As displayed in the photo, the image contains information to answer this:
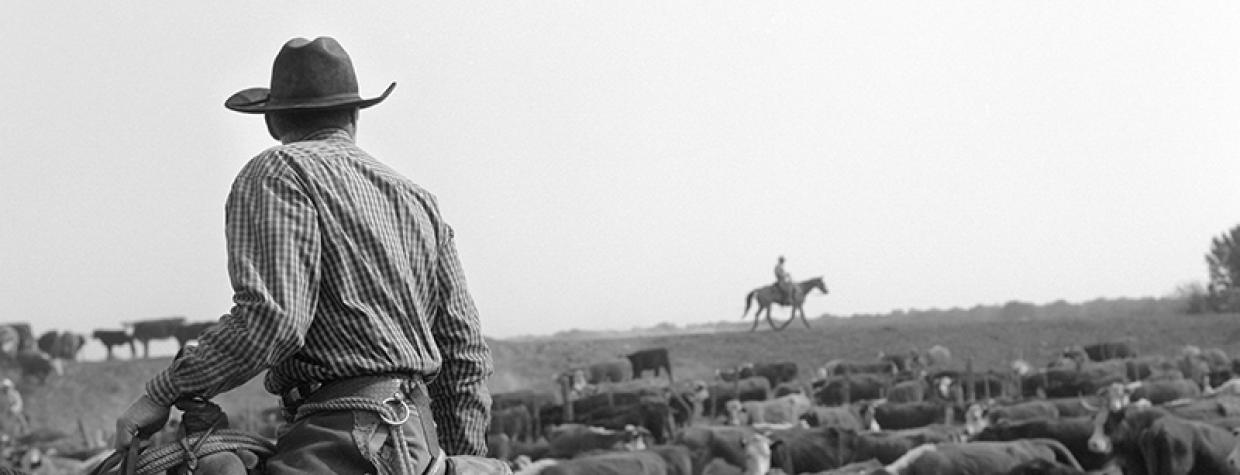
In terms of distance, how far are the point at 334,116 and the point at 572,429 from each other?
20608mm

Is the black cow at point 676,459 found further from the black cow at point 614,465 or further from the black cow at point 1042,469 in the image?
the black cow at point 1042,469

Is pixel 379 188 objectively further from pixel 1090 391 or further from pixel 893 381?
pixel 893 381

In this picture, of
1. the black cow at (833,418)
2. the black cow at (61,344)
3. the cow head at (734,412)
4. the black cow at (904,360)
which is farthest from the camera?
the black cow at (61,344)

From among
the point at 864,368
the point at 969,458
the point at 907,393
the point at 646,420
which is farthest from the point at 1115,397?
the point at 864,368

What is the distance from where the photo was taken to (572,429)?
23703 mm

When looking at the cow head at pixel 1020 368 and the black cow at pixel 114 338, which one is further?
the black cow at pixel 114 338

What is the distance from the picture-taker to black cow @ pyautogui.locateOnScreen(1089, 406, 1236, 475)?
17953 mm

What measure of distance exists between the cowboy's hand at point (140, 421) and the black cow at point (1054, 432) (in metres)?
18.4

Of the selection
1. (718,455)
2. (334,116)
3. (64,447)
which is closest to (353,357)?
(334,116)

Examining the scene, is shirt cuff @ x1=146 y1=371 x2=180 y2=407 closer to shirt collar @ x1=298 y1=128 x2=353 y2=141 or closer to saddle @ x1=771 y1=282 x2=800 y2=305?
shirt collar @ x1=298 y1=128 x2=353 y2=141

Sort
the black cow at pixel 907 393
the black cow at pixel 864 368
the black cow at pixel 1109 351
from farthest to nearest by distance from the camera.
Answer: the black cow at pixel 1109 351 → the black cow at pixel 864 368 → the black cow at pixel 907 393

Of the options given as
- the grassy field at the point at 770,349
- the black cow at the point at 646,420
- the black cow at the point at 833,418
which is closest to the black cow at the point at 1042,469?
the black cow at the point at 833,418

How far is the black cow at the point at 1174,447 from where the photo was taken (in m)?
18.0

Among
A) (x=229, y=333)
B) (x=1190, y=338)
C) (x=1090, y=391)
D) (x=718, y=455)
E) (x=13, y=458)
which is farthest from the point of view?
(x=1190, y=338)
